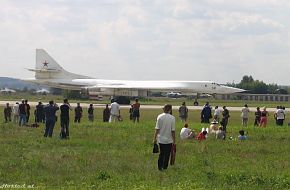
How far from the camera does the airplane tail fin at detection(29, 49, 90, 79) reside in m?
96.8

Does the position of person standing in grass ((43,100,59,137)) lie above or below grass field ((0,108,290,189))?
above

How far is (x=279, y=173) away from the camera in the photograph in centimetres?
1423

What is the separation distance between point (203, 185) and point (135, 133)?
14057mm

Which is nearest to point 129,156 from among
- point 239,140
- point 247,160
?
point 247,160

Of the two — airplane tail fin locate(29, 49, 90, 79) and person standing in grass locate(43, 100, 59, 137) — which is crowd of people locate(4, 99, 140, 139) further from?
airplane tail fin locate(29, 49, 90, 79)

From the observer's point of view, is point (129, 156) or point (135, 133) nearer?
point (129, 156)

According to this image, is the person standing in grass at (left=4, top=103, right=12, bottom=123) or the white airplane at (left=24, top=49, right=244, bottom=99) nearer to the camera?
the person standing in grass at (left=4, top=103, right=12, bottom=123)

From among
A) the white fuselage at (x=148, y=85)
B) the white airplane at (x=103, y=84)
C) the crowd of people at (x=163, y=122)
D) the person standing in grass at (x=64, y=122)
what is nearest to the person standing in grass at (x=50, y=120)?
the crowd of people at (x=163, y=122)

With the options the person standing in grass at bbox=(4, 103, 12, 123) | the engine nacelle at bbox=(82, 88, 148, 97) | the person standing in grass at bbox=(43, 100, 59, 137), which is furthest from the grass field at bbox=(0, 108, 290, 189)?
the engine nacelle at bbox=(82, 88, 148, 97)

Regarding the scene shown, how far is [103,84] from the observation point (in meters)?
90.4

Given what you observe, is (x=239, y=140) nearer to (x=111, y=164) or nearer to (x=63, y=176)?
(x=111, y=164)

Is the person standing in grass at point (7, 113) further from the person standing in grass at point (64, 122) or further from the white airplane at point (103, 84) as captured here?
the white airplane at point (103, 84)

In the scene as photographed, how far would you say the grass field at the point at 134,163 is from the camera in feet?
42.2

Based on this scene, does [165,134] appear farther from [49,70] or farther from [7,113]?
[49,70]
